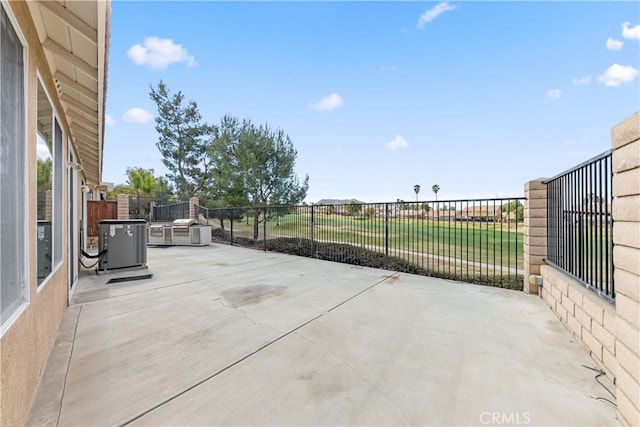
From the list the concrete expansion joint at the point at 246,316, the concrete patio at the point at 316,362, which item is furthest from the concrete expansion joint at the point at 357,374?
the concrete expansion joint at the point at 246,316

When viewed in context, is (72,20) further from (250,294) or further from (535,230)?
(535,230)

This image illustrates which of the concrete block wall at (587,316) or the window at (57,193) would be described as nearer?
the concrete block wall at (587,316)

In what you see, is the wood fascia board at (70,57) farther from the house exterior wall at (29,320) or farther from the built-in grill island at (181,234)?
the built-in grill island at (181,234)

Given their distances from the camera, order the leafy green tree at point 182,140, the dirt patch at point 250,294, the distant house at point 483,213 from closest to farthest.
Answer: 1. the dirt patch at point 250,294
2. the distant house at point 483,213
3. the leafy green tree at point 182,140

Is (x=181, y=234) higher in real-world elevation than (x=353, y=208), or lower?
lower

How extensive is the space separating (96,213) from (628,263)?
43.8 feet

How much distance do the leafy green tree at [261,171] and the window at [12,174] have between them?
29.2 feet

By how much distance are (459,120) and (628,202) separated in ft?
38.4

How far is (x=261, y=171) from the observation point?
36.0 ft

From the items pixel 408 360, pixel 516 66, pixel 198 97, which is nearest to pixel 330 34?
pixel 516 66

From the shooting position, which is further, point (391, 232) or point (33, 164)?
point (391, 232)

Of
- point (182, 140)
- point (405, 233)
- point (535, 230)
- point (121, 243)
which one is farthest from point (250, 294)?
point (182, 140)

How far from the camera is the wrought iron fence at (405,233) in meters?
4.79

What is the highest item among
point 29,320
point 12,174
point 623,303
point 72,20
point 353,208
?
point 72,20
